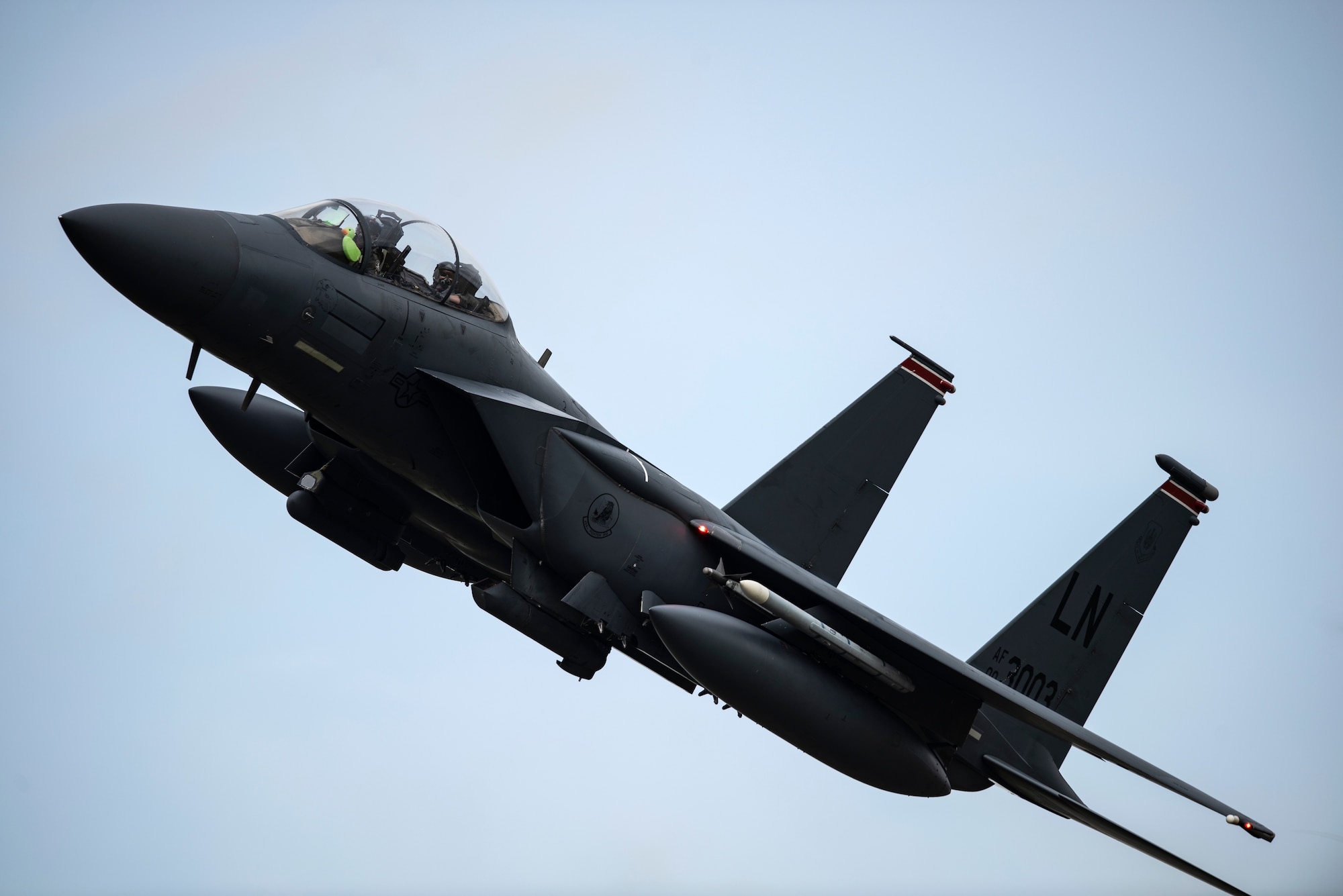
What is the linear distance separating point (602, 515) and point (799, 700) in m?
2.27

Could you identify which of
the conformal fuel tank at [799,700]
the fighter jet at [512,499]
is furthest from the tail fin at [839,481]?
the conformal fuel tank at [799,700]

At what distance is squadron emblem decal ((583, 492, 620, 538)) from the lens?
9.66m

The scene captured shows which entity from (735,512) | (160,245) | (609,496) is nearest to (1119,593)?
(735,512)

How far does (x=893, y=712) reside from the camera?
10.3m

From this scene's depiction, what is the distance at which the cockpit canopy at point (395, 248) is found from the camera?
28.6 ft

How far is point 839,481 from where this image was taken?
41.4 feet

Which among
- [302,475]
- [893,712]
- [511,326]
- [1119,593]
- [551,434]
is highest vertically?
[1119,593]

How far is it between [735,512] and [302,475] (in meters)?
4.48

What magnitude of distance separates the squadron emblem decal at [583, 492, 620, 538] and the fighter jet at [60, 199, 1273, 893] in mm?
15

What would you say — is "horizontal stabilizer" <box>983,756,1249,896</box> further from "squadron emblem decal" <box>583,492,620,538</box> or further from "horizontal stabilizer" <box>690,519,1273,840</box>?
"squadron emblem decal" <box>583,492,620,538</box>

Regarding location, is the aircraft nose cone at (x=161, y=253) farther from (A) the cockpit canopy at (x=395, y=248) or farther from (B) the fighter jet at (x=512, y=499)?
(A) the cockpit canopy at (x=395, y=248)

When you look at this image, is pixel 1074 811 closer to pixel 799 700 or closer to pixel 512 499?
pixel 799 700

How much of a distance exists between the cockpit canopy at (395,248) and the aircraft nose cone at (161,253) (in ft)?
2.44

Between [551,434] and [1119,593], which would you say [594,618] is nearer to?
[551,434]
